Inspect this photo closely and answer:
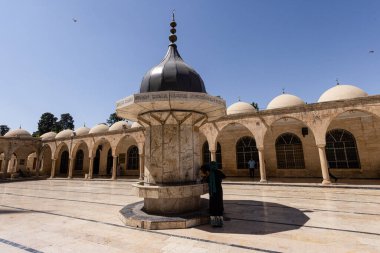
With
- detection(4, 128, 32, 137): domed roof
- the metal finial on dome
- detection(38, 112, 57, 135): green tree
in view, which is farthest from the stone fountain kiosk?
detection(38, 112, 57, 135): green tree

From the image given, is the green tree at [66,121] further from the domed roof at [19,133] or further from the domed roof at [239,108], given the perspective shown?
the domed roof at [239,108]

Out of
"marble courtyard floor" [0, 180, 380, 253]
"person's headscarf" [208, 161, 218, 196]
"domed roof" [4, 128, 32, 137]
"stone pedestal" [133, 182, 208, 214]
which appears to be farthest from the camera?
"domed roof" [4, 128, 32, 137]

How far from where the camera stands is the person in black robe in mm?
4344

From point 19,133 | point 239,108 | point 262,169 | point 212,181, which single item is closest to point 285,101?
point 239,108

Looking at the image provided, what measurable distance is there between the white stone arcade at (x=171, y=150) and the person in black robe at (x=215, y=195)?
0.60 metres

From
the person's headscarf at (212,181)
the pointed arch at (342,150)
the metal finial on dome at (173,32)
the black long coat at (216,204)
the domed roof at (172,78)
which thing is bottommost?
the black long coat at (216,204)

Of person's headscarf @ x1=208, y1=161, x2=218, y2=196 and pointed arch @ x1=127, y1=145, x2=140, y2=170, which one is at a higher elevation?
pointed arch @ x1=127, y1=145, x2=140, y2=170

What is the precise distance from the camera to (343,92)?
46.2 ft

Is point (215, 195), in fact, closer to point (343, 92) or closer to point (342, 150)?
point (342, 150)

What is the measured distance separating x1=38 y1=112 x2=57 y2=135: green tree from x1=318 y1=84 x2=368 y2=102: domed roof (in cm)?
5659

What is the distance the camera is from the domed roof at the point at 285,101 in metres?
15.9

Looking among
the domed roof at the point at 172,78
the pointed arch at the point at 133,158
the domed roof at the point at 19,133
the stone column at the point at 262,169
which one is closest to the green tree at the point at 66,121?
the domed roof at the point at 19,133

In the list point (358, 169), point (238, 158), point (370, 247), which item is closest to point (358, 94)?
point (358, 169)

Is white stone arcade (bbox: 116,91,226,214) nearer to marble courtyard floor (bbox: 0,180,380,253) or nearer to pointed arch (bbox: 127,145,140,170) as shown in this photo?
marble courtyard floor (bbox: 0,180,380,253)
